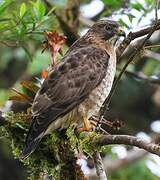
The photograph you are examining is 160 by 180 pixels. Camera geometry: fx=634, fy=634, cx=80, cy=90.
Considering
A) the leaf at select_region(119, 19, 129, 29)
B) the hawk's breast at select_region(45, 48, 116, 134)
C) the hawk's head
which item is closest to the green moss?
the hawk's breast at select_region(45, 48, 116, 134)

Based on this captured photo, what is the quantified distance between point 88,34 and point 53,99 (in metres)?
1.24

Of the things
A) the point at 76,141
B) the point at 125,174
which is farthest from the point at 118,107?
the point at 76,141

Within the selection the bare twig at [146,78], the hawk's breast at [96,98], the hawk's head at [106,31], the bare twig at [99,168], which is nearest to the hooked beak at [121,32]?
the hawk's head at [106,31]

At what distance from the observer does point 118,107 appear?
8555 mm

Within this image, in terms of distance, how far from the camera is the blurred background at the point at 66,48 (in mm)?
4949

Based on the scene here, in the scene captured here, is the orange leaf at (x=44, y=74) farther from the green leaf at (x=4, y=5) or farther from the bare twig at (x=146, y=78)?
the bare twig at (x=146, y=78)

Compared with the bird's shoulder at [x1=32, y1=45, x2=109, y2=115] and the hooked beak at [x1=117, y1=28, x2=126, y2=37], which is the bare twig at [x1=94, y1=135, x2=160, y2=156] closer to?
the bird's shoulder at [x1=32, y1=45, x2=109, y2=115]

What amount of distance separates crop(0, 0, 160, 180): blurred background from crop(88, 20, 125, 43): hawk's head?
0.32ft

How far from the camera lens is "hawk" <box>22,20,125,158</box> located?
468 cm

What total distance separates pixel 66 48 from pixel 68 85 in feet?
9.16

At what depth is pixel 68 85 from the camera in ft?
16.3

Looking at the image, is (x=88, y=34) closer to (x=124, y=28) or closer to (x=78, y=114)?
(x=124, y=28)

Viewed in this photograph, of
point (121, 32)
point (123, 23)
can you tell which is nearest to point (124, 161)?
point (121, 32)

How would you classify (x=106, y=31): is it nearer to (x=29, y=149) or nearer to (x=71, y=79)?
(x=71, y=79)
